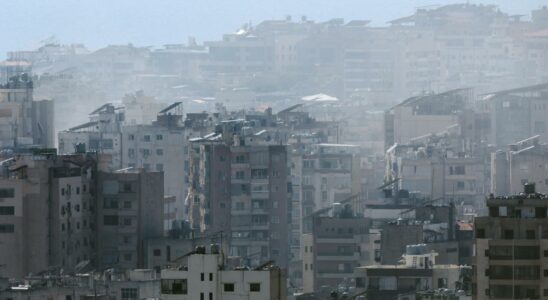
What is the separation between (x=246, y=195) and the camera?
7838 centimetres

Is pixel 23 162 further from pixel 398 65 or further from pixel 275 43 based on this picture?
pixel 275 43

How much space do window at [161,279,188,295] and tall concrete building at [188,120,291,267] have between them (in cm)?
3198

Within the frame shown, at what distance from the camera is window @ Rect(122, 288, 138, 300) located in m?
57.0

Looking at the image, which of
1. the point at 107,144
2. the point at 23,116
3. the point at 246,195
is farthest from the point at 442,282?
the point at 23,116

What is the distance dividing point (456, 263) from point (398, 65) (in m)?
105

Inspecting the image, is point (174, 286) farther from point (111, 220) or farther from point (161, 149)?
point (161, 149)

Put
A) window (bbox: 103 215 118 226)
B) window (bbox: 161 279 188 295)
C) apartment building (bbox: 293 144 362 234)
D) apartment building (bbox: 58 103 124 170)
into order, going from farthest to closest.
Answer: apartment building (bbox: 58 103 124 170), apartment building (bbox: 293 144 362 234), window (bbox: 103 215 118 226), window (bbox: 161 279 188 295)

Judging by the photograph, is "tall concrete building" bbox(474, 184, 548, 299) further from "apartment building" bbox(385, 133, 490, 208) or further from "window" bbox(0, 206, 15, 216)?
"apartment building" bbox(385, 133, 490, 208)

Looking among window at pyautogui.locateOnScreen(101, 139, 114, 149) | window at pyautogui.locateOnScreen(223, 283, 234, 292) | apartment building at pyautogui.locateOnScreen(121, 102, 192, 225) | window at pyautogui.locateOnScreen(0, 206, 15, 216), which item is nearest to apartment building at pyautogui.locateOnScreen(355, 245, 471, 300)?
window at pyautogui.locateOnScreen(0, 206, 15, 216)

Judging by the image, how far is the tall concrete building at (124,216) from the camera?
2608 inches

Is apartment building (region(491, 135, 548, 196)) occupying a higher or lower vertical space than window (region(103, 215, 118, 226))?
higher

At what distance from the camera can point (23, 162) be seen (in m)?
66.2

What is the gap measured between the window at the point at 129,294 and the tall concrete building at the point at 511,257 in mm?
10460

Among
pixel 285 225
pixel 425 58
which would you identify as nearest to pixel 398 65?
pixel 425 58
